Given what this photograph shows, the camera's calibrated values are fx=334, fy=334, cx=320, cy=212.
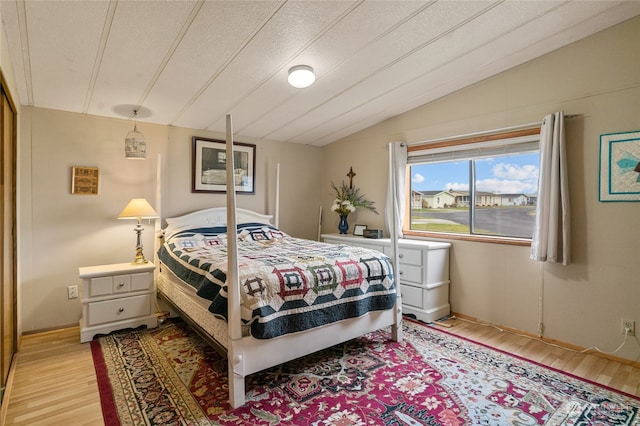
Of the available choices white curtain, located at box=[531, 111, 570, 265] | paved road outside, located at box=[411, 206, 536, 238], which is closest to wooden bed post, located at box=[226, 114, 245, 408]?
white curtain, located at box=[531, 111, 570, 265]

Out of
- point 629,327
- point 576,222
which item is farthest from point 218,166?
point 629,327

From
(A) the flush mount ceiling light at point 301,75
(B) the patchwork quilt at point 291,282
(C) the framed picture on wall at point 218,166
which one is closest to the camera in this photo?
(B) the patchwork quilt at point 291,282

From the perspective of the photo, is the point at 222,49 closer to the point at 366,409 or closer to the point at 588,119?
the point at 366,409

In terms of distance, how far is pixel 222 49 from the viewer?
7.76 ft

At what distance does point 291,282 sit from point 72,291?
2478 millimetres

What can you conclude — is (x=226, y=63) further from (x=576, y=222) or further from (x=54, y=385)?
(x=576, y=222)

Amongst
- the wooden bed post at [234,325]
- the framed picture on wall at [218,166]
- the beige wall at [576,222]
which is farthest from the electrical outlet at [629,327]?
the framed picture on wall at [218,166]

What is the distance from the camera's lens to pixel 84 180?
328 centimetres

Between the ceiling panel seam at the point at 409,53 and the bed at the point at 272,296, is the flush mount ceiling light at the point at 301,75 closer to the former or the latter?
the ceiling panel seam at the point at 409,53

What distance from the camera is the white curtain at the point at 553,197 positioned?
2727mm

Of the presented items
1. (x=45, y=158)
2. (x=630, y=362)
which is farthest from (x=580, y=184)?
(x=45, y=158)

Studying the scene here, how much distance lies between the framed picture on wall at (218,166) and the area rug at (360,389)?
6.38 ft

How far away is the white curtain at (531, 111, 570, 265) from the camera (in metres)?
2.73

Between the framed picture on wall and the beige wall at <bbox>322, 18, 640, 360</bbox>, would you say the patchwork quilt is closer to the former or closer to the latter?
the framed picture on wall
